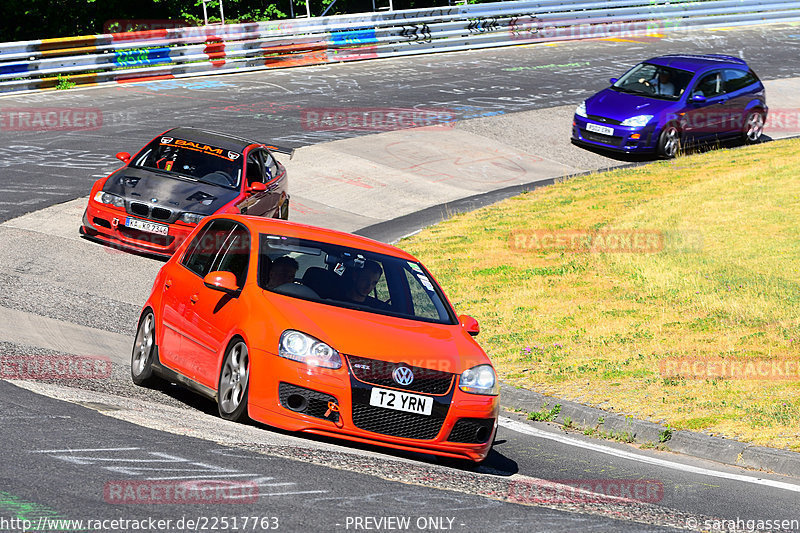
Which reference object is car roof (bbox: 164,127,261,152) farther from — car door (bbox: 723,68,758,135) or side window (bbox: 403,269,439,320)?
car door (bbox: 723,68,758,135)

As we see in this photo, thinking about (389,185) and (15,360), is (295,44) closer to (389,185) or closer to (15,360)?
(389,185)

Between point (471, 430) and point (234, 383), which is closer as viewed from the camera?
point (471, 430)

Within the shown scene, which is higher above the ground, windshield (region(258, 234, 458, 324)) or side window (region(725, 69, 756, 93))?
windshield (region(258, 234, 458, 324))

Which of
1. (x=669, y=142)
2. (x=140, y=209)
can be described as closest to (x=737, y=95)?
(x=669, y=142)

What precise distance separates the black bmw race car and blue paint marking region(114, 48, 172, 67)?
1352cm

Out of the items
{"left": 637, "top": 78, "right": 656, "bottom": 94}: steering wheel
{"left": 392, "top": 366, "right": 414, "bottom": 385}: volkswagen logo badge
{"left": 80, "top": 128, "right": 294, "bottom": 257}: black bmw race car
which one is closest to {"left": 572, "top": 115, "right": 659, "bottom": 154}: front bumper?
{"left": 637, "top": 78, "right": 656, "bottom": 94}: steering wheel

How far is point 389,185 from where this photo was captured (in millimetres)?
20484

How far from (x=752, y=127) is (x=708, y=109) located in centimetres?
191

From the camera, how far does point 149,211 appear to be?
45.6 ft

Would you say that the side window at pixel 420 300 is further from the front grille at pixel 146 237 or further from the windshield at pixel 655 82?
the windshield at pixel 655 82

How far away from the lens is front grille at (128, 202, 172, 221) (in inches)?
545

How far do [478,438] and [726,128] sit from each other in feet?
61.3

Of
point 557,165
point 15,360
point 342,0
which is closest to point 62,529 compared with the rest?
point 15,360

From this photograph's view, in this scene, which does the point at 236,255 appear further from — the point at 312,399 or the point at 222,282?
the point at 312,399
